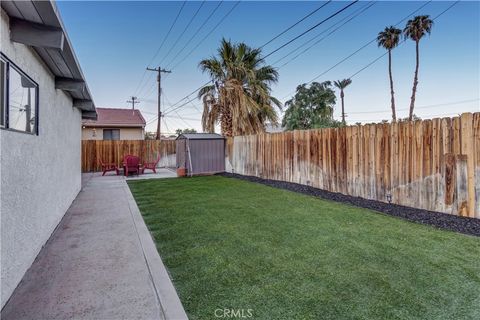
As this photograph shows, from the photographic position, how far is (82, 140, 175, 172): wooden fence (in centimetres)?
1547

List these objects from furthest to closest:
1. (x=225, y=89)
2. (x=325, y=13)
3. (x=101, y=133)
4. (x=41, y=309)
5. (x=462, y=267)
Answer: (x=101, y=133) < (x=225, y=89) < (x=325, y=13) < (x=462, y=267) < (x=41, y=309)

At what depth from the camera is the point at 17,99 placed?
288 centimetres

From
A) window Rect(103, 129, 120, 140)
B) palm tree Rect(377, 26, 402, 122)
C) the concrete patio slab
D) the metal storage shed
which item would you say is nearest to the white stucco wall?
the concrete patio slab

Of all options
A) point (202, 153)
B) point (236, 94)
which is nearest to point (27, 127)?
point (202, 153)

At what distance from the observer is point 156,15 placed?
12.2 m

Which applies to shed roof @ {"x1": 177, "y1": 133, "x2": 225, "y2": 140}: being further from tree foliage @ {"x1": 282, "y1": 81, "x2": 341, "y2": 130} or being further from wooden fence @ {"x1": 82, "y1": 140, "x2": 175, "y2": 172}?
tree foliage @ {"x1": 282, "y1": 81, "x2": 341, "y2": 130}

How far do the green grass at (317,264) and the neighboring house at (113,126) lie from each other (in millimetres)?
19737

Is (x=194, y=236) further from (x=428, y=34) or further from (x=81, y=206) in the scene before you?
(x=428, y=34)

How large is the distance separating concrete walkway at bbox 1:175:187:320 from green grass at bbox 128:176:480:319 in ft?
0.71

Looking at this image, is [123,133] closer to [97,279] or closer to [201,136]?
[201,136]

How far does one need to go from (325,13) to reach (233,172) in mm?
7535

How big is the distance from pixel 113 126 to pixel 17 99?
21.7 m

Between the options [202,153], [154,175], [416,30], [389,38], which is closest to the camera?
[202,153]

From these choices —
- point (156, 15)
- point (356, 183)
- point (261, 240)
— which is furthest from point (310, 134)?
point (156, 15)
